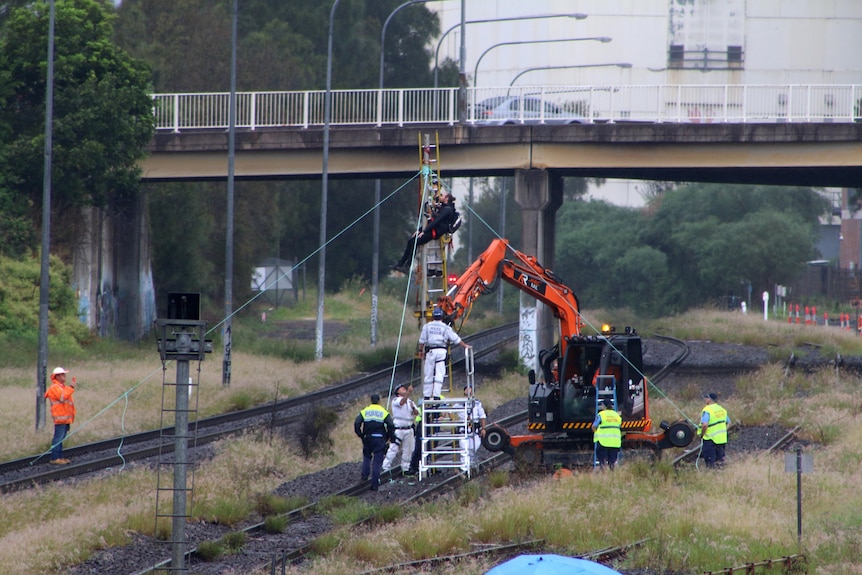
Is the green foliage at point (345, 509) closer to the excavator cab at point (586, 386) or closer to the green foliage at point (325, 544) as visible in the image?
the green foliage at point (325, 544)

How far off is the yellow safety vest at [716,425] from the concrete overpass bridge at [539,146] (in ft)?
49.8

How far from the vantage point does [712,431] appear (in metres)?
20.1

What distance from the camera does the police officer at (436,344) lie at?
60.1ft

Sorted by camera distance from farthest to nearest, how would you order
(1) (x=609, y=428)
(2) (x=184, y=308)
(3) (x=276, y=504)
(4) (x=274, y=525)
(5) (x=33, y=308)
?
(5) (x=33, y=308) < (1) (x=609, y=428) < (3) (x=276, y=504) < (4) (x=274, y=525) < (2) (x=184, y=308)

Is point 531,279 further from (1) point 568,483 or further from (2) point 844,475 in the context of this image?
(2) point 844,475

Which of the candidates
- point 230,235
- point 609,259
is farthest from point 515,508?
point 609,259

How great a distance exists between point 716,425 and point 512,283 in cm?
435

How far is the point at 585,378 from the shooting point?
20375mm

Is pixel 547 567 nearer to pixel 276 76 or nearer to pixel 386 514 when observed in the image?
pixel 386 514

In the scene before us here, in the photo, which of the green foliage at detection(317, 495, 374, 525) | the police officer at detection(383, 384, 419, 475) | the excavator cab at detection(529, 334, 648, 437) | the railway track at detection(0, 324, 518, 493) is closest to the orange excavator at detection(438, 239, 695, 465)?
the excavator cab at detection(529, 334, 648, 437)

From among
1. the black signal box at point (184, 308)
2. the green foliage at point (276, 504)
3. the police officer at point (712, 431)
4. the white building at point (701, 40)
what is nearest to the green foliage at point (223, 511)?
the green foliage at point (276, 504)

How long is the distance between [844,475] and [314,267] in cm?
5639

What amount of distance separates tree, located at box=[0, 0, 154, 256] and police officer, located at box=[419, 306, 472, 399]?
20156mm

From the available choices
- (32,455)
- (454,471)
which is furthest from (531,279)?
(32,455)
